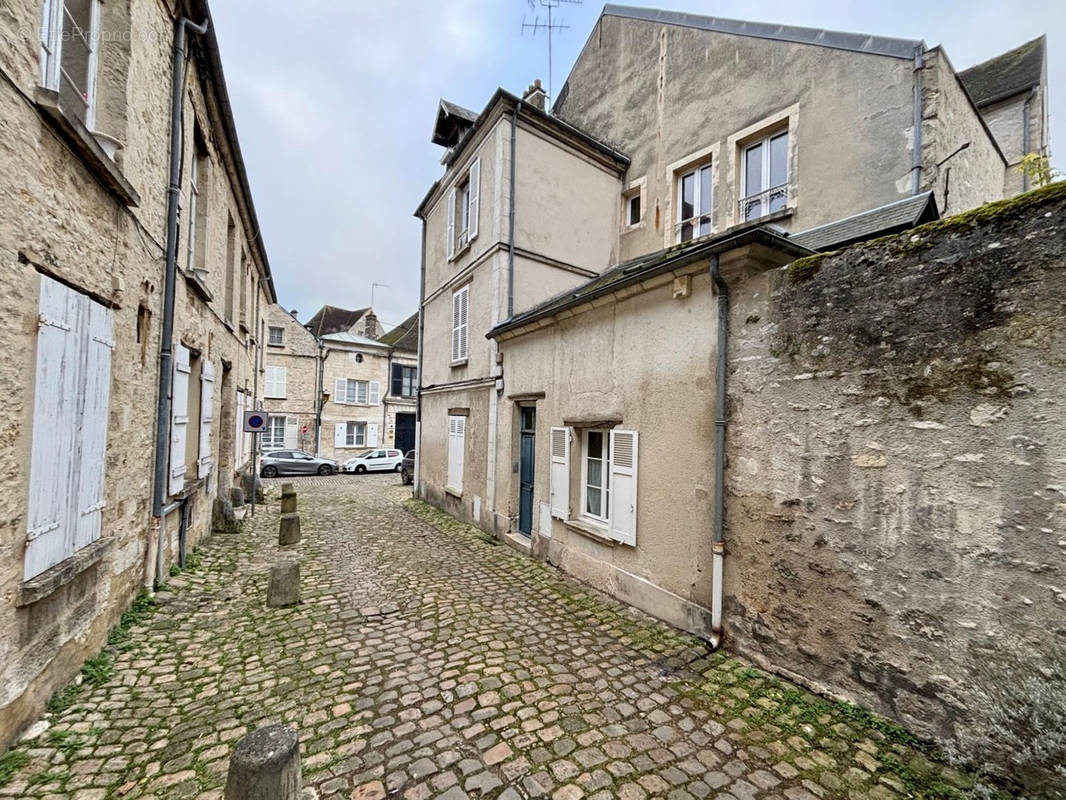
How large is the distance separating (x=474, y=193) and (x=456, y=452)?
17.8ft

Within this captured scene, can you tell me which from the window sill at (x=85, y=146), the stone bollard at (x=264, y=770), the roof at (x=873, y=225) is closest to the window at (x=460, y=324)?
the window sill at (x=85, y=146)

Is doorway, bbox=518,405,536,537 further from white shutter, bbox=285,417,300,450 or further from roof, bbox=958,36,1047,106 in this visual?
white shutter, bbox=285,417,300,450

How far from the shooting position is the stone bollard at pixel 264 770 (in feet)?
6.23

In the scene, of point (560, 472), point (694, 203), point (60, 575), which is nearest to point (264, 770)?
point (60, 575)

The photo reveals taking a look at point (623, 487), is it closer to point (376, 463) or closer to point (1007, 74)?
point (1007, 74)

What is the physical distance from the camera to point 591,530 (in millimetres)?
5453

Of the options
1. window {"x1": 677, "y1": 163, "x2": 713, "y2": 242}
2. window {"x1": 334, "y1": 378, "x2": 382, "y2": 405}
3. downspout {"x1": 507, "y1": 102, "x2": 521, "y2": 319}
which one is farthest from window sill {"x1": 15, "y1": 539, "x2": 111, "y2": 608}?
window {"x1": 334, "y1": 378, "x2": 382, "y2": 405}

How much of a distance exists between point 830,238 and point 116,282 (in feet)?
21.8

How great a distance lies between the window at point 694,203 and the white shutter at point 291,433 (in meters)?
20.2

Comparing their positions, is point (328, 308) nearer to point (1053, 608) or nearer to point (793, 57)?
point (793, 57)

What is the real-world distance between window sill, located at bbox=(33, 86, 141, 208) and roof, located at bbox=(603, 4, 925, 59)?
8596 millimetres

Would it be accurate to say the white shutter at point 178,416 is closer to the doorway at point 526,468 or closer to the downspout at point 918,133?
the doorway at point 526,468

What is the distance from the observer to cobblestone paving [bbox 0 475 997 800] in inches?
97.3

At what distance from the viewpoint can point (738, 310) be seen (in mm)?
3855
